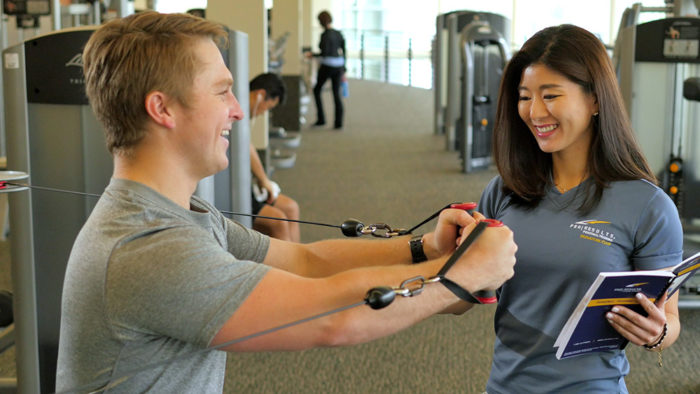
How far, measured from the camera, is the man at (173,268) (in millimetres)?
1108

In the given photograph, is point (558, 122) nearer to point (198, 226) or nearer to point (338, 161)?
point (198, 226)

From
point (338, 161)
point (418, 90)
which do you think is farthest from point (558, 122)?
point (418, 90)

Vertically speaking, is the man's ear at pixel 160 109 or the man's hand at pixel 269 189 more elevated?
the man's ear at pixel 160 109

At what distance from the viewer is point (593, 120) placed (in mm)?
1722

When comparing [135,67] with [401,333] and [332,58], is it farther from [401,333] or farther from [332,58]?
[332,58]

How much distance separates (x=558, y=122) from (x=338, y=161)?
267 inches

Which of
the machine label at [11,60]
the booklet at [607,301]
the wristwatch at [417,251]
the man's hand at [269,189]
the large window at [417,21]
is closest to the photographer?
the booklet at [607,301]

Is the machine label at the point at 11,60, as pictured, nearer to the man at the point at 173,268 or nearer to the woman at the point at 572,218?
the man at the point at 173,268

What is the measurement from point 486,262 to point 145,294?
1.68 ft

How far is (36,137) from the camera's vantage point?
252 centimetres

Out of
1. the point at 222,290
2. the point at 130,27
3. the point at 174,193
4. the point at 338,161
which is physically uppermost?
the point at 130,27

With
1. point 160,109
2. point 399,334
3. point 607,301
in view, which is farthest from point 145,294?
point 399,334

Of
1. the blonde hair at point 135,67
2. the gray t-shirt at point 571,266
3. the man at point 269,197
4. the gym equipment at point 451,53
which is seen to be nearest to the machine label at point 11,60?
the blonde hair at point 135,67

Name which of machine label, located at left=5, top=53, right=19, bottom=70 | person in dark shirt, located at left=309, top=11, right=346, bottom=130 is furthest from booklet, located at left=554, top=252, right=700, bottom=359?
person in dark shirt, located at left=309, top=11, right=346, bottom=130
